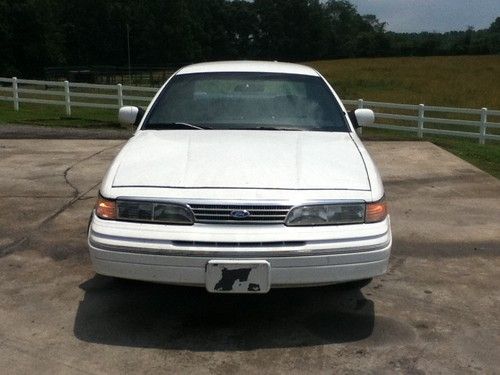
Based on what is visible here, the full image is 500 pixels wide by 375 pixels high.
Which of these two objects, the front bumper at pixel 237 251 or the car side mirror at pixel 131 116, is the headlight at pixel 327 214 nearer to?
the front bumper at pixel 237 251

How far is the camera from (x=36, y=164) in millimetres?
9305

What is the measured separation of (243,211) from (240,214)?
0.02 m

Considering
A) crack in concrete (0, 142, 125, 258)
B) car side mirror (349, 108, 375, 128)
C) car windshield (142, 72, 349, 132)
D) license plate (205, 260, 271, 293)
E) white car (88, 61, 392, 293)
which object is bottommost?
crack in concrete (0, 142, 125, 258)

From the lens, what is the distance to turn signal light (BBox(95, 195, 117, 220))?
3.69m

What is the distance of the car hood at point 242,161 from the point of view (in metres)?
3.72

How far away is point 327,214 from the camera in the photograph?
3.62 m

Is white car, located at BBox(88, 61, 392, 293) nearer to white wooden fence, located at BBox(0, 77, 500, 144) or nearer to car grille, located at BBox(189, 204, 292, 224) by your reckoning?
car grille, located at BBox(189, 204, 292, 224)

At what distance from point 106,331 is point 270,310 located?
3.41 ft

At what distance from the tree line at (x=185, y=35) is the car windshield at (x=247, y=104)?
46608 millimetres

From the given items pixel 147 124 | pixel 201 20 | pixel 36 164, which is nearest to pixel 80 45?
pixel 201 20

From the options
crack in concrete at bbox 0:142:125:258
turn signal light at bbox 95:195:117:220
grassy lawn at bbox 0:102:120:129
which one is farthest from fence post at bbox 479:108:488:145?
turn signal light at bbox 95:195:117:220

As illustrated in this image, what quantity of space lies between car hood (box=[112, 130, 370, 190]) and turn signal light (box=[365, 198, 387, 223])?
118mm

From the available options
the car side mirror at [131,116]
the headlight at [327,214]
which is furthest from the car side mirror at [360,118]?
the headlight at [327,214]

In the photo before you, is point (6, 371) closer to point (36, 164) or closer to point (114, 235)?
point (114, 235)
